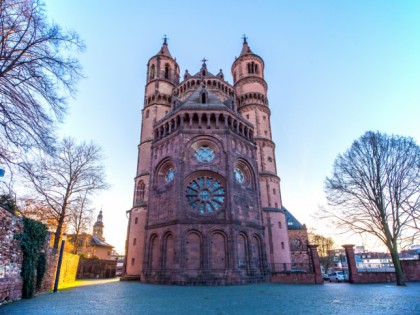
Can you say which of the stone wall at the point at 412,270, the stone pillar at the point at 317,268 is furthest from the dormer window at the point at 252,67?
the stone wall at the point at 412,270

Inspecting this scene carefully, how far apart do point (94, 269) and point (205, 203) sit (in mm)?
29285

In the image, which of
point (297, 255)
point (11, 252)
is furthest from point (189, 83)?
point (297, 255)

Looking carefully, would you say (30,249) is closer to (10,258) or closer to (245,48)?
(10,258)

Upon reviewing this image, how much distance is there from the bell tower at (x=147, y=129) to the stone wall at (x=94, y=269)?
12988mm

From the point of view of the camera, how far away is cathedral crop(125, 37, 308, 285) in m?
20.9

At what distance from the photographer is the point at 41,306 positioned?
985 centimetres

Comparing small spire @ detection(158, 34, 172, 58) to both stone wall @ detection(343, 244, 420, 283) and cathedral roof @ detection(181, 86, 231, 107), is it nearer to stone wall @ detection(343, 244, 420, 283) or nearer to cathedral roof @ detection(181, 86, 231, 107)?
cathedral roof @ detection(181, 86, 231, 107)

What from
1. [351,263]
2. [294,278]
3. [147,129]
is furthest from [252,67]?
[294,278]

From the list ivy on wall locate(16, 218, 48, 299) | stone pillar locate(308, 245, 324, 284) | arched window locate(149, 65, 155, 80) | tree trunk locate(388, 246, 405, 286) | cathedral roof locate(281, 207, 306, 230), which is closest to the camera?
ivy on wall locate(16, 218, 48, 299)

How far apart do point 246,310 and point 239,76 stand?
38.1 meters

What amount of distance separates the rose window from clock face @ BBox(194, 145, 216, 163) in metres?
1.90

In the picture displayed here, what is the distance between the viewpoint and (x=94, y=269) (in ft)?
134

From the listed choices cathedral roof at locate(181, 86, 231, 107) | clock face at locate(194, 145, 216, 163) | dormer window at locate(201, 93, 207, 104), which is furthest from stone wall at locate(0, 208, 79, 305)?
dormer window at locate(201, 93, 207, 104)

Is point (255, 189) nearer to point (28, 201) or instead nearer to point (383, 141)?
point (383, 141)
